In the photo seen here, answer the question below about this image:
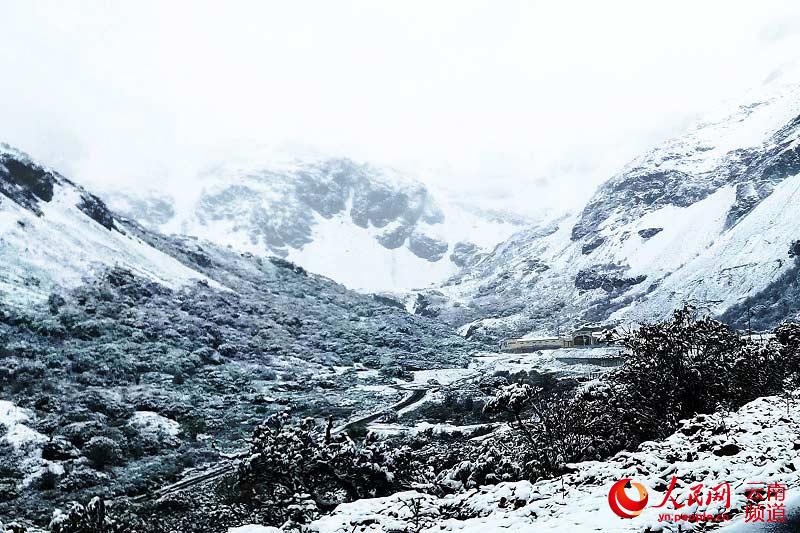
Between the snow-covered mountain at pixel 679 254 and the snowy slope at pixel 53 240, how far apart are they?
75133 millimetres

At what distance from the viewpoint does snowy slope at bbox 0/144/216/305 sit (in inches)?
2259

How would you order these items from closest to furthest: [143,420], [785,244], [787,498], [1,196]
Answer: [787,498] → [143,420] → [1,196] → [785,244]

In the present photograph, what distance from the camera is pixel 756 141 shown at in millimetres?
186750

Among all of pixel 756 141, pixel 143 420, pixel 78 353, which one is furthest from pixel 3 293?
pixel 756 141

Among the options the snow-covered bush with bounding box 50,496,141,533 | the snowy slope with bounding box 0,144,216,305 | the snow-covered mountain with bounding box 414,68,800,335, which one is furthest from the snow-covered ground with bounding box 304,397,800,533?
the snow-covered mountain with bounding box 414,68,800,335

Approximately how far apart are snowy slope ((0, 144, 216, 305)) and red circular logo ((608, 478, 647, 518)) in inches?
2136

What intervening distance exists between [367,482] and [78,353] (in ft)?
117

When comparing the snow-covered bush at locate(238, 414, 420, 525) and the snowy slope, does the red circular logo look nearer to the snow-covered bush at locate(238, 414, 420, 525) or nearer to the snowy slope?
the snow-covered bush at locate(238, 414, 420, 525)

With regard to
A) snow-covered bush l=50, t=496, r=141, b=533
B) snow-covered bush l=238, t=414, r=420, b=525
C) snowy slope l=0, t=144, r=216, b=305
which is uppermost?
snowy slope l=0, t=144, r=216, b=305

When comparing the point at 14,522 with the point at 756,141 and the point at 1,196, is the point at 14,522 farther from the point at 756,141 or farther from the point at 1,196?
the point at 756,141

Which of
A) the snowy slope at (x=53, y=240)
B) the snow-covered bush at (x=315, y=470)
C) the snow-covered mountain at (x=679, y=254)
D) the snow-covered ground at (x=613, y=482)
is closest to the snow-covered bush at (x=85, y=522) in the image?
the snow-covered bush at (x=315, y=470)

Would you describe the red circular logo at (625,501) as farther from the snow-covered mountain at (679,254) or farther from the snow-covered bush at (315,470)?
the snow-covered mountain at (679,254)

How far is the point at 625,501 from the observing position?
1035cm

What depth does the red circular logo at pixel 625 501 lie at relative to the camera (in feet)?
32.6
